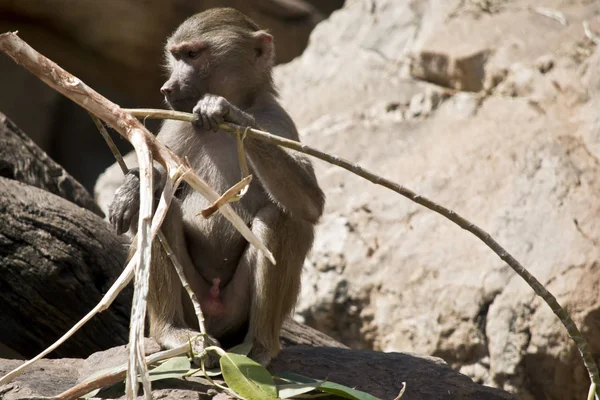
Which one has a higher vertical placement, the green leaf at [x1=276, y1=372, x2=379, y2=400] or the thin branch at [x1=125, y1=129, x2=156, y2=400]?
the thin branch at [x1=125, y1=129, x2=156, y2=400]

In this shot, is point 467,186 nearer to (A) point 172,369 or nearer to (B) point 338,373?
(B) point 338,373

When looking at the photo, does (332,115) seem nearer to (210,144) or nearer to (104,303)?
(210,144)

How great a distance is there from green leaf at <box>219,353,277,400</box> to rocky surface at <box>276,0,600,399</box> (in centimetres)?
241

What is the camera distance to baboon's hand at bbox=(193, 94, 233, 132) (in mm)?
3305

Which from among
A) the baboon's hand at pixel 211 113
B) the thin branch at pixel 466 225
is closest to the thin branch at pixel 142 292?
the baboon's hand at pixel 211 113

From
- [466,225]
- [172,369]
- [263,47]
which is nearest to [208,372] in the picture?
[172,369]

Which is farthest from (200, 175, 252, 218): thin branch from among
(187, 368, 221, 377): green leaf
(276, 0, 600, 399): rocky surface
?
(276, 0, 600, 399): rocky surface

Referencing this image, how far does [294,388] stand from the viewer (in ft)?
10.7

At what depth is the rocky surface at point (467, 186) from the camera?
5180mm

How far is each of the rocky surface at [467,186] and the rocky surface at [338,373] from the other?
49.1 inches

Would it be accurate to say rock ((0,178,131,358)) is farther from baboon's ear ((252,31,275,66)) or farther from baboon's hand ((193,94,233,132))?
baboon's hand ((193,94,233,132))

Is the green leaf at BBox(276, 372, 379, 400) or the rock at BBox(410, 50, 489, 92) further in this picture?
the rock at BBox(410, 50, 489, 92)

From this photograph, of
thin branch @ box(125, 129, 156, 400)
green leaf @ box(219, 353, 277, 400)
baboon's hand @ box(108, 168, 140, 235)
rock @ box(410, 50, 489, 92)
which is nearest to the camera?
thin branch @ box(125, 129, 156, 400)

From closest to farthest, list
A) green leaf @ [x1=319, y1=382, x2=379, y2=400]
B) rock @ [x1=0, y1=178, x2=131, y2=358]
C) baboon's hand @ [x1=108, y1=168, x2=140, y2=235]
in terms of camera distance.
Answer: green leaf @ [x1=319, y1=382, x2=379, y2=400] < baboon's hand @ [x1=108, y1=168, x2=140, y2=235] < rock @ [x1=0, y1=178, x2=131, y2=358]
